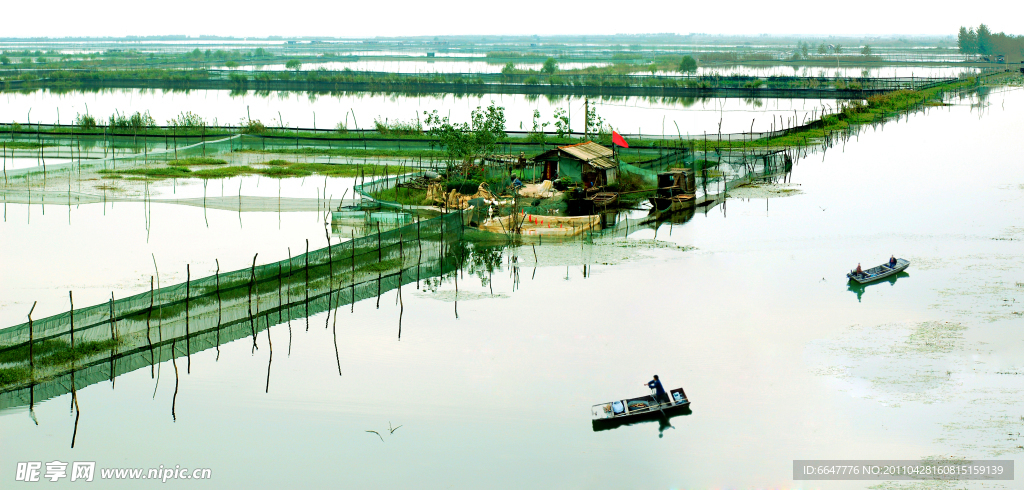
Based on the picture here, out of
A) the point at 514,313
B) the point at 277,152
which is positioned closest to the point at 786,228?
the point at 514,313

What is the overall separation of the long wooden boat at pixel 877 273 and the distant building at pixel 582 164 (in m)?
8.52

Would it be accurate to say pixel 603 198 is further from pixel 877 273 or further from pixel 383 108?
pixel 383 108

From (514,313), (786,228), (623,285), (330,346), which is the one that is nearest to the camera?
(330,346)

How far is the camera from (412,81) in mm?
73625

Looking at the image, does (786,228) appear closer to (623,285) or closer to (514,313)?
Result: (623,285)

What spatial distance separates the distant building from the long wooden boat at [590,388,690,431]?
13715 mm

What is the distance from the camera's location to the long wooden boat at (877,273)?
66.4 feet

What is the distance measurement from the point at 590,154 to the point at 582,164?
0.39 m

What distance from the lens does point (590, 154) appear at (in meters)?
27.7

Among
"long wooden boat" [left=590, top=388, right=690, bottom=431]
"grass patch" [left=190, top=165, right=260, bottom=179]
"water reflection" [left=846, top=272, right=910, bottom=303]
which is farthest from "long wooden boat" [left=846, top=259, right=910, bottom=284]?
"grass patch" [left=190, top=165, right=260, bottom=179]

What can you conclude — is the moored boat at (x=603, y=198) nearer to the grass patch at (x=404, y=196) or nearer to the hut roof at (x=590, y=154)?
the hut roof at (x=590, y=154)

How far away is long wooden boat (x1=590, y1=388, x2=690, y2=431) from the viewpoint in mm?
13758

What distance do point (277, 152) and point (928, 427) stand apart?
28566 mm

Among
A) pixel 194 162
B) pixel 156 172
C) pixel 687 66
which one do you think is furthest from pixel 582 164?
pixel 687 66
